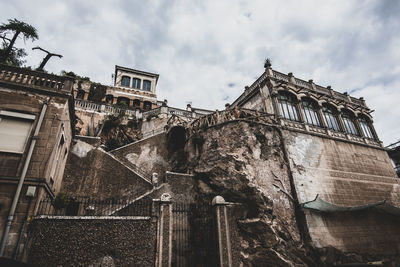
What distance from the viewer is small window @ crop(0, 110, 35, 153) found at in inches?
313

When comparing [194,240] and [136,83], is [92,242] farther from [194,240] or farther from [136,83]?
[136,83]

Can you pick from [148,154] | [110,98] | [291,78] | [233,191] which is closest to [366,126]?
[291,78]

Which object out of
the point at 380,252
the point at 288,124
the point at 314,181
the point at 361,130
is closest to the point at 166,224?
the point at 314,181

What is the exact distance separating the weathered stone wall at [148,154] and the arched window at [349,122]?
15.8 m

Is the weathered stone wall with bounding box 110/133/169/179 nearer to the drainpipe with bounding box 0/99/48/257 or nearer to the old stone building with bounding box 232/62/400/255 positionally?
the drainpipe with bounding box 0/99/48/257

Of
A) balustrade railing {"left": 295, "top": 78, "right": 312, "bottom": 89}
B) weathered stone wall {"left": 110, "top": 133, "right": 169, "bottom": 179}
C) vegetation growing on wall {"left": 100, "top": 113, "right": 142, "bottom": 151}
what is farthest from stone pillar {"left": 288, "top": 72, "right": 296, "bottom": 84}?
vegetation growing on wall {"left": 100, "top": 113, "right": 142, "bottom": 151}

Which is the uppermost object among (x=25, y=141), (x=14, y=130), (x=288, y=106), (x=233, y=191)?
(x=288, y=106)

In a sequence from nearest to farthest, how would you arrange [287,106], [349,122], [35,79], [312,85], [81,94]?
[35,79]
[287,106]
[312,85]
[349,122]
[81,94]

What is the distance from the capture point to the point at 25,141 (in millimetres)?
8195

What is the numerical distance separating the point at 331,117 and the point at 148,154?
1561 cm

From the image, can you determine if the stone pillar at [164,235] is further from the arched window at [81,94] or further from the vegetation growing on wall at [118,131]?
the arched window at [81,94]

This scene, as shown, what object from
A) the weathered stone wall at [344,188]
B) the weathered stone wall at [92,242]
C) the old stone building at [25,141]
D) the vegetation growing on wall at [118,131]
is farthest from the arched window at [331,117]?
the old stone building at [25,141]

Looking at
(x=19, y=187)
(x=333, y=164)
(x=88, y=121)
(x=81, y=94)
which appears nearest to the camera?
(x=19, y=187)

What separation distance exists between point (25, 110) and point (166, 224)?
707cm
